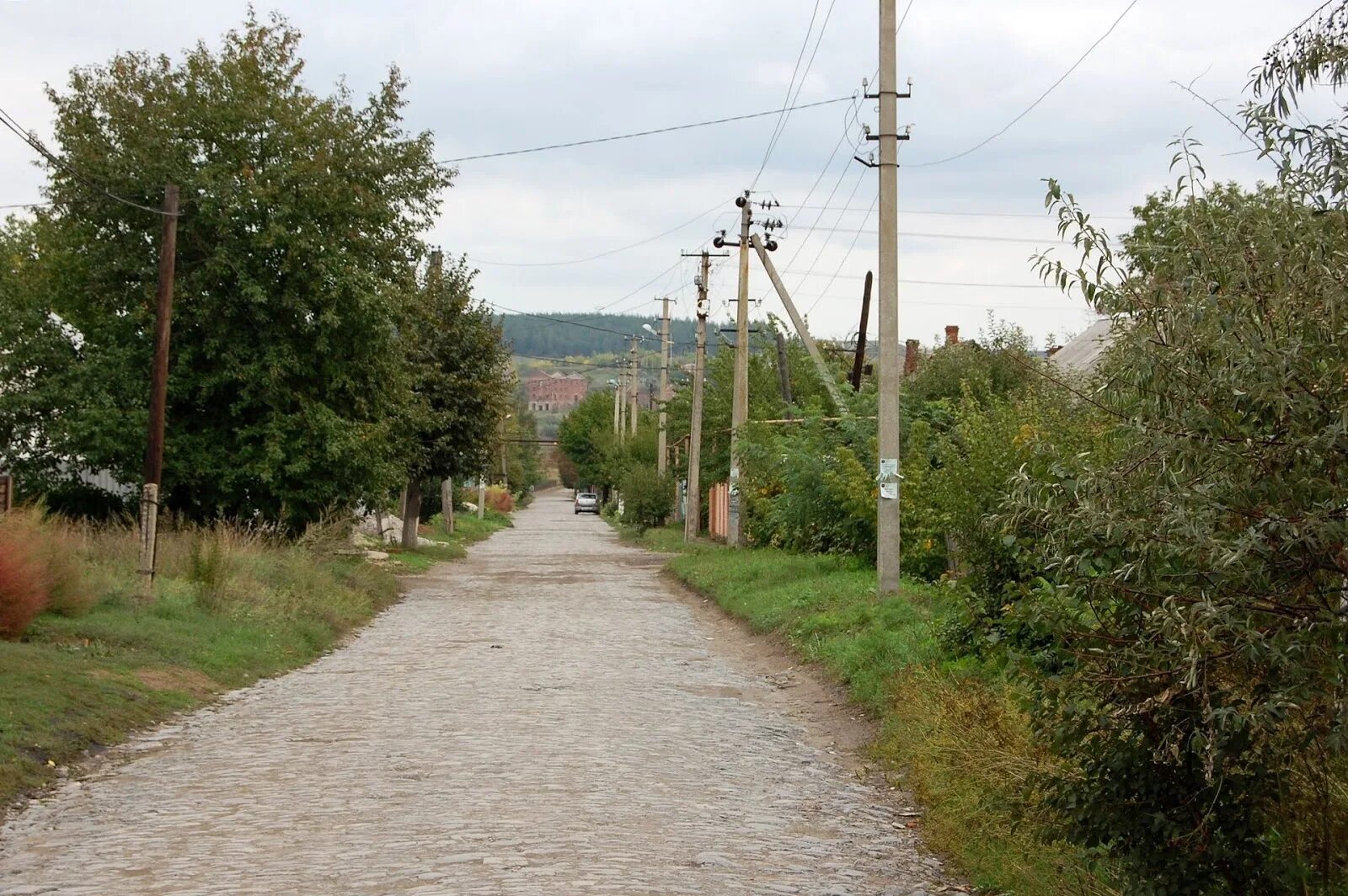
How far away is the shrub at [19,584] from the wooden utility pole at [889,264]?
9987 millimetres

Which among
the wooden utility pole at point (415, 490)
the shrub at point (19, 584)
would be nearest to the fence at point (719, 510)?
the wooden utility pole at point (415, 490)

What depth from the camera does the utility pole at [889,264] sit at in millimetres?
18375

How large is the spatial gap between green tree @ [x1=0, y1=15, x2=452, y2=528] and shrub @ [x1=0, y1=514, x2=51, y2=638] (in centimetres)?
1207

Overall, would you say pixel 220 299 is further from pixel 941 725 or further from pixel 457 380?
pixel 941 725

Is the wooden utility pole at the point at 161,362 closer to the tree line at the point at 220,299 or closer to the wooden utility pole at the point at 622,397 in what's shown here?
the tree line at the point at 220,299

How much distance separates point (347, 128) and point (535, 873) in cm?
2393

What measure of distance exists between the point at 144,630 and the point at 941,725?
951 centimetres

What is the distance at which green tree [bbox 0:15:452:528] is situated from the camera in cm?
2677

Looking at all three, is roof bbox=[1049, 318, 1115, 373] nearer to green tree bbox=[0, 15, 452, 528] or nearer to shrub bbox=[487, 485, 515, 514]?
green tree bbox=[0, 15, 452, 528]

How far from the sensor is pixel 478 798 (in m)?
8.90

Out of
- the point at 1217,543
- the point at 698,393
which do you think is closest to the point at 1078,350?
the point at 698,393

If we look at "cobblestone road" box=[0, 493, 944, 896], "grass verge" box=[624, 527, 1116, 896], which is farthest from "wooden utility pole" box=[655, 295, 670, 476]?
"cobblestone road" box=[0, 493, 944, 896]

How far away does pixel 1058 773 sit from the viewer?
6598 millimetres

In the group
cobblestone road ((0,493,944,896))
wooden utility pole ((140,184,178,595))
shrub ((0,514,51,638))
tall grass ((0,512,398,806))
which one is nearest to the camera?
cobblestone road ((0,493,944,896))
